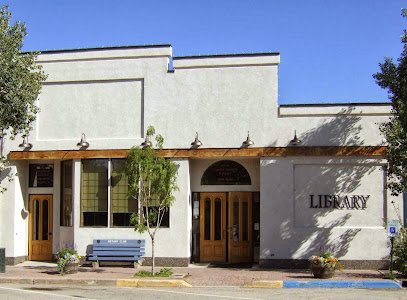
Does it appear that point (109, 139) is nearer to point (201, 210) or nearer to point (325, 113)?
point (201, 210)

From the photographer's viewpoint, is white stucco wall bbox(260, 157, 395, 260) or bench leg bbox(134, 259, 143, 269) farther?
bench leg bbox(134, 259, 143, 269)

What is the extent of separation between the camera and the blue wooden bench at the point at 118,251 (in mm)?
19891

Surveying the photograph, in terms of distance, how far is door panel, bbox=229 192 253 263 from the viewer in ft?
68.3

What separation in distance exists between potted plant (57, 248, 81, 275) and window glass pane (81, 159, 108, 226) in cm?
226

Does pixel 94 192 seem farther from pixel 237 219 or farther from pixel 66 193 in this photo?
pixel 237 219

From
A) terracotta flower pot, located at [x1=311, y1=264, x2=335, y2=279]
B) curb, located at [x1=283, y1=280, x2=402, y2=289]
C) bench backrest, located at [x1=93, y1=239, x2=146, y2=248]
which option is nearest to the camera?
curb, located at [x1=283, y1=280, x2=402, y2=289]

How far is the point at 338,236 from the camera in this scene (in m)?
19.1

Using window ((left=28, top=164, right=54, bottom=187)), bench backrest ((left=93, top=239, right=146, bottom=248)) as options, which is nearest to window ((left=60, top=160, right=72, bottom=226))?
window ((left=28, top=164, right=54, bottom=187))

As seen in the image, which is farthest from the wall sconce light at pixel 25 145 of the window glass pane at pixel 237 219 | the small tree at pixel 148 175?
the window glass pane at pixel 237 219

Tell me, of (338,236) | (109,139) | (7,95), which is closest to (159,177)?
(109,139)

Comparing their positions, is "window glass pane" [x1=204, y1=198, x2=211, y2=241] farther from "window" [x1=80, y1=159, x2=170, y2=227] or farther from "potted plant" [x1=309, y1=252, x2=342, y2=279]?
"potted plant" [x1=309, y1=252, x2=342, y2=279]

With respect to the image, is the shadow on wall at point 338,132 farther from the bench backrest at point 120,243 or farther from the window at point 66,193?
the window at point 66,193

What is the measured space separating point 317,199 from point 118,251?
6.87 m

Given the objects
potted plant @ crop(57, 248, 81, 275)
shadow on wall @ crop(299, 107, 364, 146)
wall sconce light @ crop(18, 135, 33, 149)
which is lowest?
potted plant @ crop(57, 248, 81, 275)
